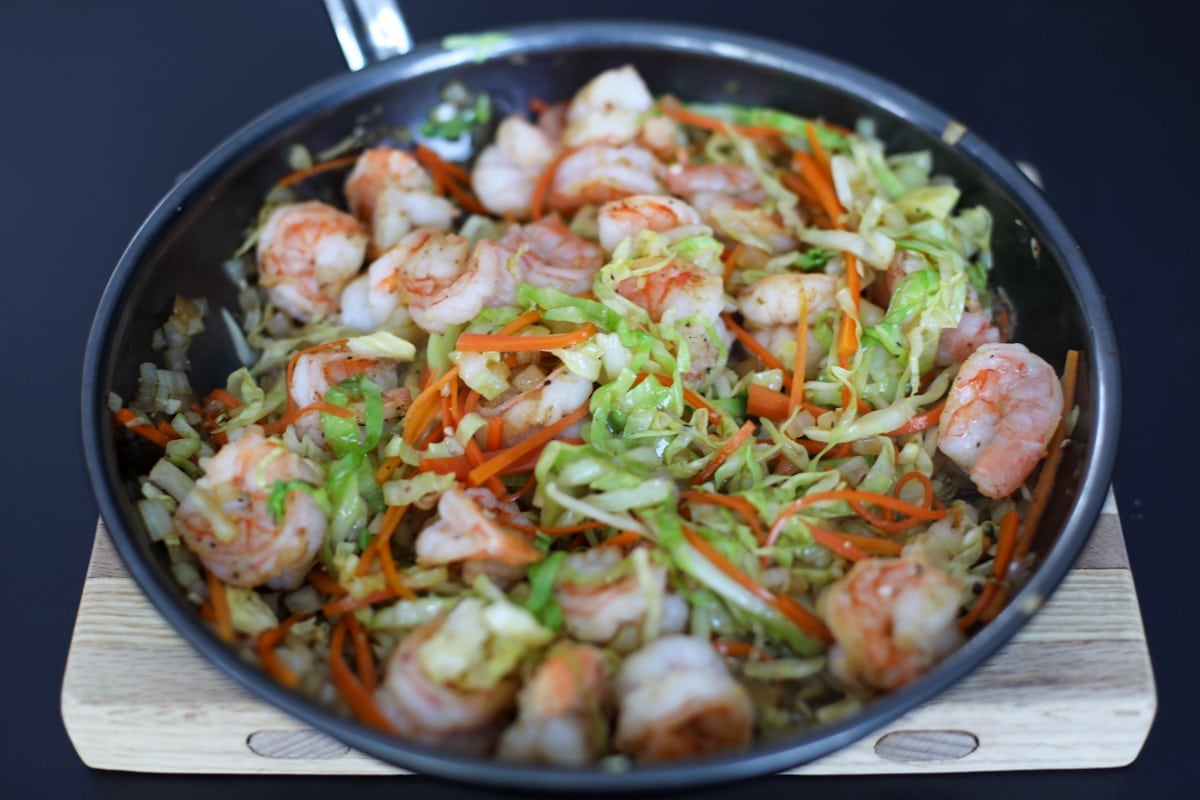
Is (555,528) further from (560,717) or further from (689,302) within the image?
(689,302)

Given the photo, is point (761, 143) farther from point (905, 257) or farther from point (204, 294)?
point (204, 294)

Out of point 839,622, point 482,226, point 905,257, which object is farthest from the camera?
point 482,226

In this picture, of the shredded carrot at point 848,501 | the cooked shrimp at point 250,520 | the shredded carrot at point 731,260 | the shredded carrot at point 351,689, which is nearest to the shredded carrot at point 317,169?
the cooked shrimp at point 250,520

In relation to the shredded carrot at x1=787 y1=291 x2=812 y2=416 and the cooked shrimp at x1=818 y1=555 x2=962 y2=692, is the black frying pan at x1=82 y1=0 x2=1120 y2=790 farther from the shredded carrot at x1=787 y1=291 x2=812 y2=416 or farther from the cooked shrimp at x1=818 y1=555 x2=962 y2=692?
the shredded carrot at x1=787 y1=291 x2=812 y2=416

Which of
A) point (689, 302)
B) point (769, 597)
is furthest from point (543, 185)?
point (769, 597)

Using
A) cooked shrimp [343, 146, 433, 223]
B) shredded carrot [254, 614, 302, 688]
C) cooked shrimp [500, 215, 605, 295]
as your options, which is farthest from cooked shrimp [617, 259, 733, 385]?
shredded carrot [254, 614, 302, 688]

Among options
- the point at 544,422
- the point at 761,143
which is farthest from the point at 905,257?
the point at 544,422
